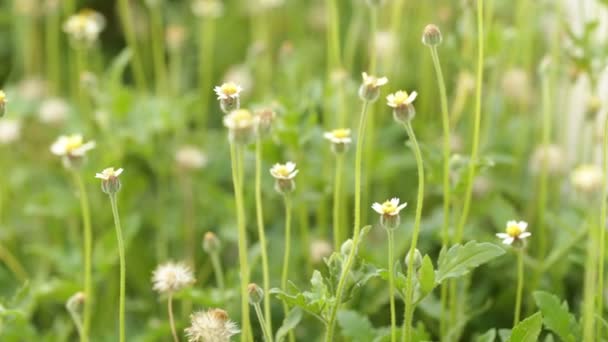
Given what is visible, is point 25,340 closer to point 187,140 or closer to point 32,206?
point 32,206

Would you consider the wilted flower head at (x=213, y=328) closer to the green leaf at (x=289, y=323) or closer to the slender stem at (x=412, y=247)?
the green leaf at (x=289, y=323)

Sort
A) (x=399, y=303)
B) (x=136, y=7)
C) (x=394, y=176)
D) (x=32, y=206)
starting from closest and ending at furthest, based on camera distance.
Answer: (x=399, y=303) → (x=32, y=206) → (x=394, y=176) → (x=136, y=7)

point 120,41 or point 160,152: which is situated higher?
point 120,41

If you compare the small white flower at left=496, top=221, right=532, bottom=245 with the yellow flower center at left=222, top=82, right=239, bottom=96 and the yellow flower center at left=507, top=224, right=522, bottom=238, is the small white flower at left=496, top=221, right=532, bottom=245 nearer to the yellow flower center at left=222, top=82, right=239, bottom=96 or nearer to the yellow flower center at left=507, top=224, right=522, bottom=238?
the yellow flower center at left=507, top=224, right=522, bottom=238

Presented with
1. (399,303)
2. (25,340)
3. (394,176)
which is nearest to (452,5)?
(394,176)

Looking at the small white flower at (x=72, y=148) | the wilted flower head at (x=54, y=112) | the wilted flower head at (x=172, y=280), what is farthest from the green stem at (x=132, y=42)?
the wilted flower head at (x=172, y=280)
